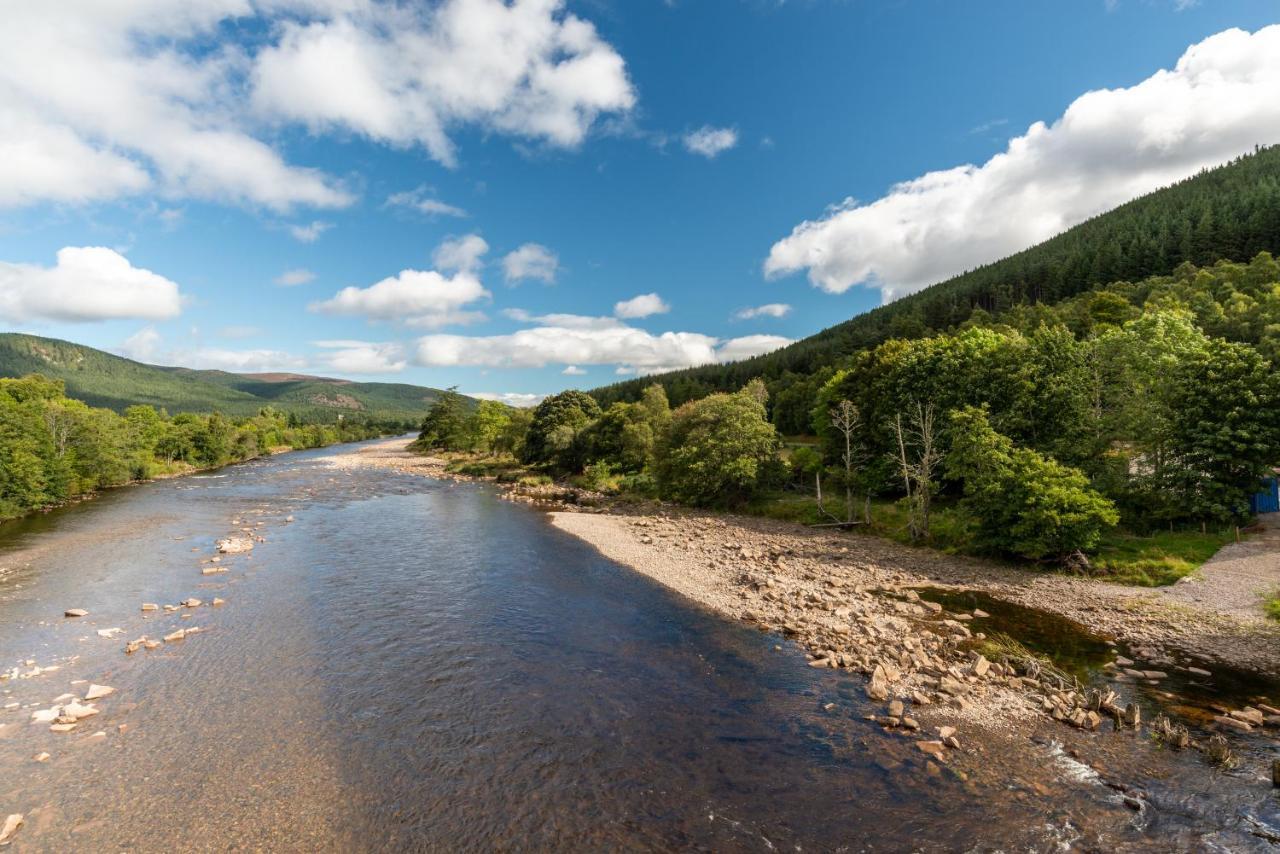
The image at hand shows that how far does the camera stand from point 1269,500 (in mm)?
29609

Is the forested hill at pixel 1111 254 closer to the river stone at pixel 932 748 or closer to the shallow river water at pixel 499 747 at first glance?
the shallow river water at pixel 499 747

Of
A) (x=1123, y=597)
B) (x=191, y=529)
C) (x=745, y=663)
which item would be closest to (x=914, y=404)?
(x=1123, y=597)

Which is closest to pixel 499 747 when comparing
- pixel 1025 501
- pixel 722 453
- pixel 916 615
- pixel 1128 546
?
pixel 916 615

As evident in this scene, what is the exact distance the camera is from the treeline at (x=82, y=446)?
4659cm

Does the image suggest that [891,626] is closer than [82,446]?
Yes

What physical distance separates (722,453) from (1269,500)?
3315cm

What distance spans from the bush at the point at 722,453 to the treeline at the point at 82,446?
184ft

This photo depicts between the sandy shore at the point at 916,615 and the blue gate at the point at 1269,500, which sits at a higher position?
the blue gate at the point at 1269,500

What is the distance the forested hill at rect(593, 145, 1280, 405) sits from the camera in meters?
90.3

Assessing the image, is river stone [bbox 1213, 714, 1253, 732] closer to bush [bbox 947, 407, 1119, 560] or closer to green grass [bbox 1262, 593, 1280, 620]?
green grass [bbox 1262, 593, 1280, 620]

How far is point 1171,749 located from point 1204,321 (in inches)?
2384

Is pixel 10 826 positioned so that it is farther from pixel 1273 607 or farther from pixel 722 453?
pixel 722 453

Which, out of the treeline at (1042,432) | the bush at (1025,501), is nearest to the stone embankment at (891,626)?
the bush at (1025,501)

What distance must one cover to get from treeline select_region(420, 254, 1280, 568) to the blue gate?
250 cm
